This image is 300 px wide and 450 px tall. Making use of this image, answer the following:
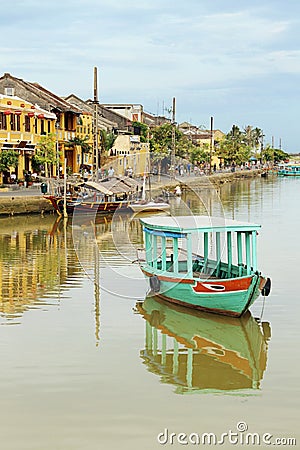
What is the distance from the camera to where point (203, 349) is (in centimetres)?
1482

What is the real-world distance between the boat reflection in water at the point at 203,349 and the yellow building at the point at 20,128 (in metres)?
28.9

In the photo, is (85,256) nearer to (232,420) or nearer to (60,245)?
(60,245)

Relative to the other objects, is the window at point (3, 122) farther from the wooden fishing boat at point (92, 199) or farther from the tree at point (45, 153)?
the wooden fishing boat at point (92, 199)

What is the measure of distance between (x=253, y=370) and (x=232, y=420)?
8.29 ft

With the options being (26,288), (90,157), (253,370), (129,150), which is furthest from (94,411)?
(129,150)

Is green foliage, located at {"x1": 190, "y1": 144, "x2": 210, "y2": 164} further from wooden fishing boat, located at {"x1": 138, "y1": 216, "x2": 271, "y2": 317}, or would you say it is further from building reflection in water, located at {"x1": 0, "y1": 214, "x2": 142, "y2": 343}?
wooden fishing boat, located at {"x1": 138, "y1": 216, "x2": 271, "y2": 317}

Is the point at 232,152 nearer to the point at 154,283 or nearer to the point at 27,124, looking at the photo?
the point at 27,124

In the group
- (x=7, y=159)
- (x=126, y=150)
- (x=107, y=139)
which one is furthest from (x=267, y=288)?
(x=126, y=150)

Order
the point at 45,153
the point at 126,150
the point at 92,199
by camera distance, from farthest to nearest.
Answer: the point at 126,150 → the point at 45,153 → the point at 92,199

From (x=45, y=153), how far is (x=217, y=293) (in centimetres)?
3382

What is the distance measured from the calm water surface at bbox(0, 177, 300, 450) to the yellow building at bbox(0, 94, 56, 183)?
22.4 meters

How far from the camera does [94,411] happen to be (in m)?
11.6

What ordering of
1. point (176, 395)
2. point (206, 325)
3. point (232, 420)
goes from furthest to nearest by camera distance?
point (206, 325), point (176, 395), point (232, 420)

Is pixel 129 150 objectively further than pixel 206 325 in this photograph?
Answer: Yes
